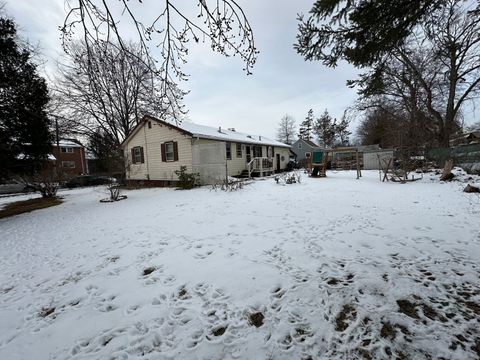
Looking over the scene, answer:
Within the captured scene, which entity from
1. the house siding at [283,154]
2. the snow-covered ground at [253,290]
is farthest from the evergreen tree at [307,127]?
the snow-covered ground at [253,290]

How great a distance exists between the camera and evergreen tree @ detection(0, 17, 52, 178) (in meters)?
7.21

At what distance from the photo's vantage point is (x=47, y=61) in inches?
304

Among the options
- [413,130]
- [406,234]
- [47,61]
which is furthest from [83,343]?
[413,130]

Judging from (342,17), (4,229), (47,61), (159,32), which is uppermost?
(47,61)

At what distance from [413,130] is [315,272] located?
18271 millimetres

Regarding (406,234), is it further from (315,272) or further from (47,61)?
(47,61)

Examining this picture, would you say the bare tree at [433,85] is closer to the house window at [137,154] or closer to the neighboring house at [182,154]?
the neighboring house at [182,154]

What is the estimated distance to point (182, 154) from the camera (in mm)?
12727

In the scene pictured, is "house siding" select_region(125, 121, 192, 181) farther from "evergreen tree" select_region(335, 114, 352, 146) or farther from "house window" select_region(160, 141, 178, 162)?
"evergreen tree" select_region(335, 114, 352, 146)

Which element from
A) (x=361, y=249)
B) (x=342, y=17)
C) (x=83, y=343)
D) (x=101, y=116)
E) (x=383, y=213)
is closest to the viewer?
(x=83, y=343)

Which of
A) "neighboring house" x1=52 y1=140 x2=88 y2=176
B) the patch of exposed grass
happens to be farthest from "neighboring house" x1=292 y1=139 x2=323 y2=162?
the patch of exposed grass

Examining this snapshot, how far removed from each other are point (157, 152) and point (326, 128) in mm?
39709

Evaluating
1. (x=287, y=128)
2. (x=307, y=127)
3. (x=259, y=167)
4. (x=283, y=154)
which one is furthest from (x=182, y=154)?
Result: (x=307, y=127)

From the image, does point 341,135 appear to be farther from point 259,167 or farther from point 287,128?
point 259,167
